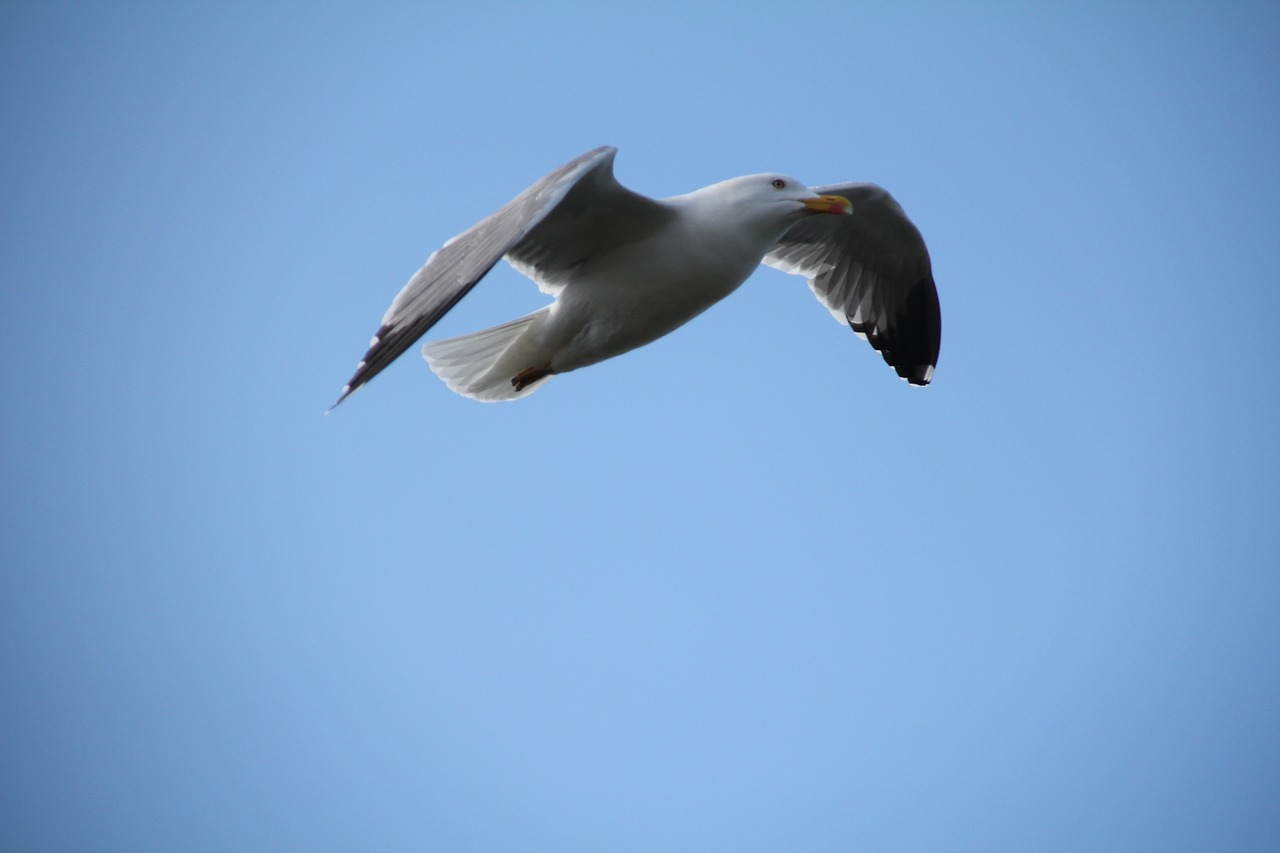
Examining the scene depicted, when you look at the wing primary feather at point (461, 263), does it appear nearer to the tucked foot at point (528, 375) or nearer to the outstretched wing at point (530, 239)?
the outstretched wing at point (530, 239)

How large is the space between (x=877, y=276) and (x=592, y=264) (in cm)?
237

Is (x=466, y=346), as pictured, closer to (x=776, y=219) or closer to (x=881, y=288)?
(x=776, y=219)

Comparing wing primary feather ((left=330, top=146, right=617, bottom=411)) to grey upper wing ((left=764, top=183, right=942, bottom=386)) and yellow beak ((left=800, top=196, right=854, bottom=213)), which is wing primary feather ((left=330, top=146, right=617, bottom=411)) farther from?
grey upper wing ((left=764, top=183, right=942, bottom=386))

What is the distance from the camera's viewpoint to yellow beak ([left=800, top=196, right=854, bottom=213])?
21.2ft

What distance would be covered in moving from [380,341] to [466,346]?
1.62m

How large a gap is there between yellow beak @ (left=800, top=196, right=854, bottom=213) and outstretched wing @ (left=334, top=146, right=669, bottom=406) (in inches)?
28.2

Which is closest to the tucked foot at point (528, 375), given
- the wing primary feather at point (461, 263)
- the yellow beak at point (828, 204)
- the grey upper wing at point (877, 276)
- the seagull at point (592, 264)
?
the seagull at point (592, 264)

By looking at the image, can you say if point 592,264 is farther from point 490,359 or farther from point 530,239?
point 490,359

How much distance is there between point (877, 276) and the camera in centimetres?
823

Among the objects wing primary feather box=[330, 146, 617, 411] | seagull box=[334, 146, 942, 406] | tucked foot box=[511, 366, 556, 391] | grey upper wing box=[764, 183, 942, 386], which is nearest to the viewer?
wing primary feather box=[330, 146, 617, 411]

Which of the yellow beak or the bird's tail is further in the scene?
the bird's tail

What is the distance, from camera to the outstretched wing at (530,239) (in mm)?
5301

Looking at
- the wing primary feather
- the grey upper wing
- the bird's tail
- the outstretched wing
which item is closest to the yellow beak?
the outstretched wing

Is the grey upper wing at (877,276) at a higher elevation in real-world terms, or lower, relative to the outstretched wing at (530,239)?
higher
